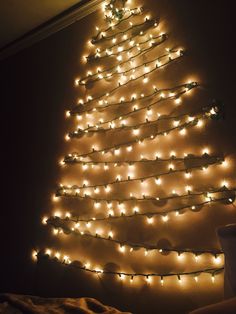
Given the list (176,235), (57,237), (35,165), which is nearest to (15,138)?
(35,165)

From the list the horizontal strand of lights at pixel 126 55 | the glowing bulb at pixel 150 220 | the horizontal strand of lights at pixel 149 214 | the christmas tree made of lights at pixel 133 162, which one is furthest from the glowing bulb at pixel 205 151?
the horizontal strand of lights at pixel 126 55

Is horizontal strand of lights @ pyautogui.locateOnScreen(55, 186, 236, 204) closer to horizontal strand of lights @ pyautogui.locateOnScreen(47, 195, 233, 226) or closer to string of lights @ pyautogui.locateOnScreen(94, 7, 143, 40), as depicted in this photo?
horizontal strand of lights @ pyautogui.locateOnScreen(47, 195, 233, 226)

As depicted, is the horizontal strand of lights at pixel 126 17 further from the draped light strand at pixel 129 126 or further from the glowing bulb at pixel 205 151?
the glowing bulb at pixel 205 151

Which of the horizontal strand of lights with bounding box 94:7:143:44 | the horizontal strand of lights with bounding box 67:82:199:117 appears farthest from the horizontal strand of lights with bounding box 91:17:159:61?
the horizontal strand of lights with bounding box 67:82:199:117

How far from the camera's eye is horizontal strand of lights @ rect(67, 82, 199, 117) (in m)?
2.16

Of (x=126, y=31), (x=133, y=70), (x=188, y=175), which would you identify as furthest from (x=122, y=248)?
(x=126, y=31)

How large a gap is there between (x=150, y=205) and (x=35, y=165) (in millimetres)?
1367

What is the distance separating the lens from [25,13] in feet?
10.7

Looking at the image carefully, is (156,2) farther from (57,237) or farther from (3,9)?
(57,237)

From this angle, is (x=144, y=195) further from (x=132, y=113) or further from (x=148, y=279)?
(x=132, y=113)

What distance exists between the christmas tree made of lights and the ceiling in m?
0.68

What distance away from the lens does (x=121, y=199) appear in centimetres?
223

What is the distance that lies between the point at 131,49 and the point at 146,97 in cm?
52

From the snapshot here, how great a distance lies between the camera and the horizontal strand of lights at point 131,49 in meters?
2.42
